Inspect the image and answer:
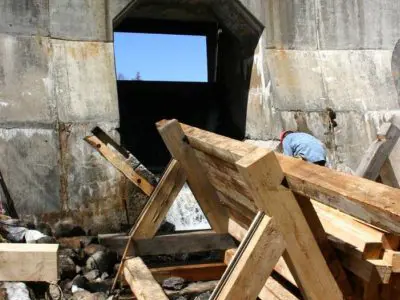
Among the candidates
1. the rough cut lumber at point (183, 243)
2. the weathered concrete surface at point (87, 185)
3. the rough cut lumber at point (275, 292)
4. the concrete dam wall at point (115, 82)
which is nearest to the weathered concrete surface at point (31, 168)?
the concrete dam wall at point (115, 82)

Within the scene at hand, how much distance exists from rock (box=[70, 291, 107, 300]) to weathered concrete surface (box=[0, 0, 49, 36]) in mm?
3353

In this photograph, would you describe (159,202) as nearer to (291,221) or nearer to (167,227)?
(291,221)

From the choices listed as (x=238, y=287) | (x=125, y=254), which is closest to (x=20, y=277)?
(x=238, y=287)

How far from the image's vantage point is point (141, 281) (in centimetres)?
369

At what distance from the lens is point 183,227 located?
679cm

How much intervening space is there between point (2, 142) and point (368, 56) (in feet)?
16.4

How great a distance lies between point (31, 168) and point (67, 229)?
2.51 feet

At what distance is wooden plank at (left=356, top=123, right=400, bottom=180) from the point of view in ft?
12.7

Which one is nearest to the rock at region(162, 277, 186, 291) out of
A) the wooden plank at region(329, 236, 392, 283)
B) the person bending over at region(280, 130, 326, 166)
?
the person bending over at region(280, 130, 326, 166)

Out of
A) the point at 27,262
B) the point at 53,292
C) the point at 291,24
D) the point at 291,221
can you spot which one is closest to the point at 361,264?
the point at 291,221

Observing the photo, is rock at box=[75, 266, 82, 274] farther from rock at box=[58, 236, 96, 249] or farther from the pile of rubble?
rock at box=[58, 236, 96, 249]

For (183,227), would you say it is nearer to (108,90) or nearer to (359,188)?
(108,90)

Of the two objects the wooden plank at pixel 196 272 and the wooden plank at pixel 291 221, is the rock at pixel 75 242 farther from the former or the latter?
the wooden plank at pixel 291 221

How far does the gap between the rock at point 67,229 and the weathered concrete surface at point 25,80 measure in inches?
45.0
